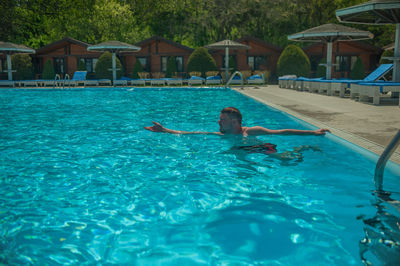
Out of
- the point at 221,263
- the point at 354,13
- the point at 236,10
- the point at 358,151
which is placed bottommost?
the point at 221,263

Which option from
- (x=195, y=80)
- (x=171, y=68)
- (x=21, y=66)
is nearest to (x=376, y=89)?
(x=195, y=80)

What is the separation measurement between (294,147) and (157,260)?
4.59m

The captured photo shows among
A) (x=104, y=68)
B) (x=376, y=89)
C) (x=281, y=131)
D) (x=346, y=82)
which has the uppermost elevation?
(x=104, y=68)

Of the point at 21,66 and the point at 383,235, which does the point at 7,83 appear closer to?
the point at 21,66

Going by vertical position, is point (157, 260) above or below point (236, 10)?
below

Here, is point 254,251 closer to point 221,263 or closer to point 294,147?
point 221,263

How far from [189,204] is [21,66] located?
103 feet

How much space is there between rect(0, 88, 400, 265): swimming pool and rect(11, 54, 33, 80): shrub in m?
26.3

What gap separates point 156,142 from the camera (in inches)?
297

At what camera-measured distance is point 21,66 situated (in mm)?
30750

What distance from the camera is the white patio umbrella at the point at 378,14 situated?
11752mm

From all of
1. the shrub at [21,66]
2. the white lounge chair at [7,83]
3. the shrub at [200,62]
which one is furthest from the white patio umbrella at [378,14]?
the shrub at [21,66]

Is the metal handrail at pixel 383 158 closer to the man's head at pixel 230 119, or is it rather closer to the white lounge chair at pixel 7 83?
the man's head at pixel 230 119

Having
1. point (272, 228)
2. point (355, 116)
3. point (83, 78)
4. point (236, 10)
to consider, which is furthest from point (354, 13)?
point (236, 10)
